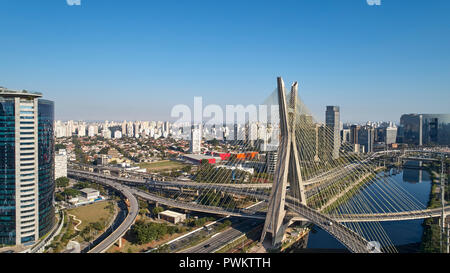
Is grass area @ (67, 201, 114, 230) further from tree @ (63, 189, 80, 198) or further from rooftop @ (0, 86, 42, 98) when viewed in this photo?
rooftop @ (0, 86, 42, 98)

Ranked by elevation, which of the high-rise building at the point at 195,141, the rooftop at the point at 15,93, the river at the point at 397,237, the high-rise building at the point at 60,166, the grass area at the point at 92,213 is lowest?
the river at the point at 397,237

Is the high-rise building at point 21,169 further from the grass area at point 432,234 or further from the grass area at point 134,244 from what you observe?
the grass area at point 432,234

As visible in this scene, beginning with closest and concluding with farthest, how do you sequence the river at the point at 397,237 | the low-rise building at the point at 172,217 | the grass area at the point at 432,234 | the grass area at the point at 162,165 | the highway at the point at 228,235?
the grass area at the point at 432,234
the highway at the point at 228,235
the river at the point at 397,237
the low-rise building at the point at 172,217
the grass area at the point at 162,165

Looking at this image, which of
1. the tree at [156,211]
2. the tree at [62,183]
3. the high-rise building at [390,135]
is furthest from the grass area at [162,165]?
the high-rise building at [390,135]

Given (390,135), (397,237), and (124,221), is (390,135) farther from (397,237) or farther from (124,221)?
(124,221)

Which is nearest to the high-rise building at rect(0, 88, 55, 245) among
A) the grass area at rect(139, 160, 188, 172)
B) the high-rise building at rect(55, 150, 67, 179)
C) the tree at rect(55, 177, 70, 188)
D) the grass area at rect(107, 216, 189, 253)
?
the grass area at rect(107, 216, 189, 253)
